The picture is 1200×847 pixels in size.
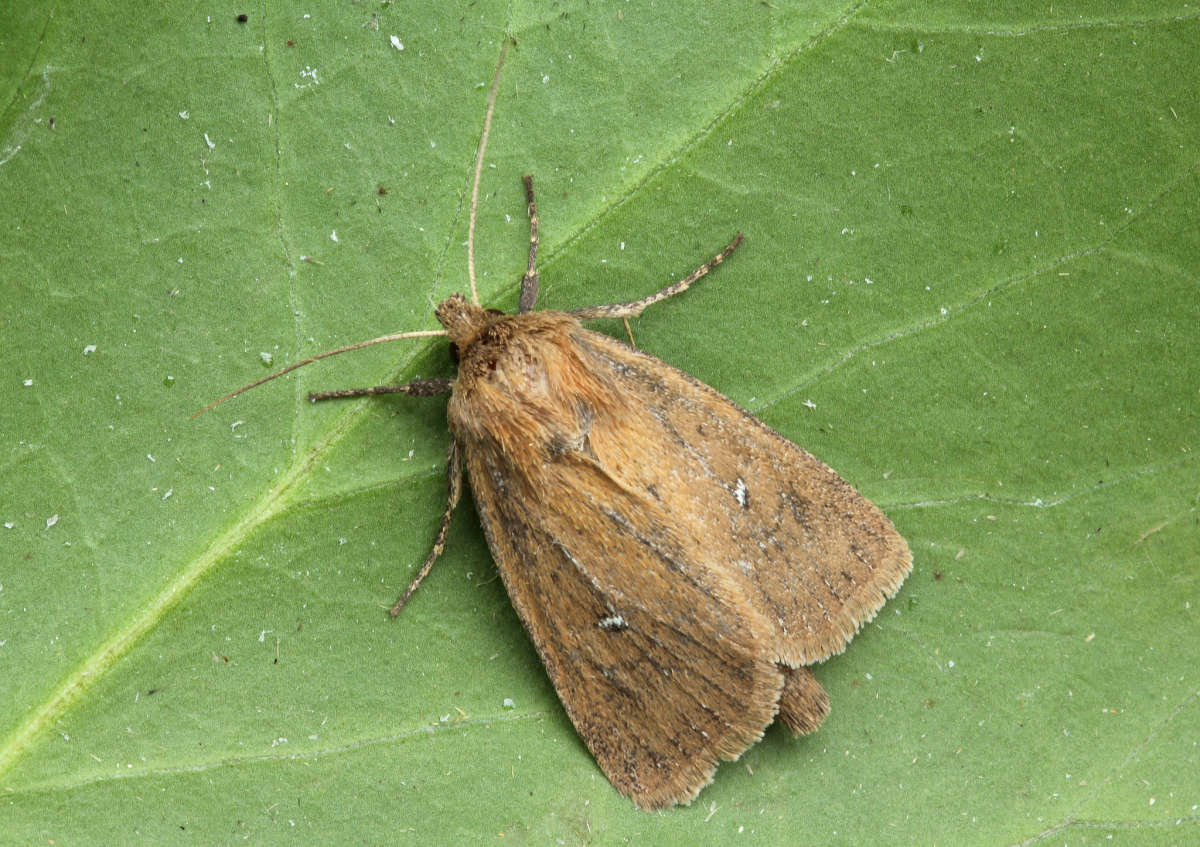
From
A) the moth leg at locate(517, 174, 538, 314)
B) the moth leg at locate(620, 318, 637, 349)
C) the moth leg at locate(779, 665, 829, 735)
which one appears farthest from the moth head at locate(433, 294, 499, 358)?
the moth leg at locate(779, 665, 829, 735)

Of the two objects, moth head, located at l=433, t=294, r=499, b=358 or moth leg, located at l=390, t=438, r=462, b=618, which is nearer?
moth head, located at l=433, t=294, r=499, b=358

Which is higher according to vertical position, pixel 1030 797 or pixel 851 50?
pixel 851 50

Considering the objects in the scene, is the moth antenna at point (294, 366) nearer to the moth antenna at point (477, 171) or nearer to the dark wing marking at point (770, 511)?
the moth antenna at point (477, 171)

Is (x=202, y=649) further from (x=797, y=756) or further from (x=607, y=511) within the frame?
(x=797, y=756)

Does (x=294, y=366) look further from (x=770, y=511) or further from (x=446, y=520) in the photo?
(x=770, y=511)

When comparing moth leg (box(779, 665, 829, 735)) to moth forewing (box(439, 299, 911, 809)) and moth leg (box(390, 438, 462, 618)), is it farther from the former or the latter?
moth leg (box(390, 438, 462, 618))

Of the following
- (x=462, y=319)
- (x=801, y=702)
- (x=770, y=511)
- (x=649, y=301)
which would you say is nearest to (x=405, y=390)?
(x=462, y=319)

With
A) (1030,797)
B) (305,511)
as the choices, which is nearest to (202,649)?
(305,511)

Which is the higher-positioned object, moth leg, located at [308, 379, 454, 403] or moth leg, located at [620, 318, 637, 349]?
moth leg, located at [308, 379, 454, 403]
